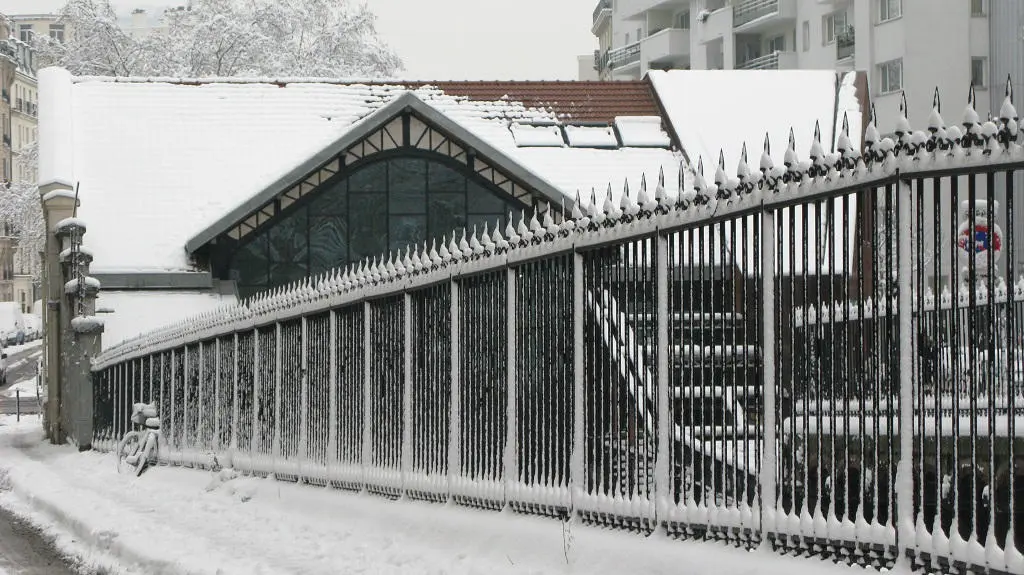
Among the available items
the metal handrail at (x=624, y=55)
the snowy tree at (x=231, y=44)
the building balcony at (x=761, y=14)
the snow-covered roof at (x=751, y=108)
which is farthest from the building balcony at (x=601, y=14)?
the snow-covered roof at (x=751, y=108)

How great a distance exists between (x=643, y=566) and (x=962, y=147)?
105 inches

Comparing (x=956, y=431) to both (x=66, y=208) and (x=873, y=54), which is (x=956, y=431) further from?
(x=873, y=54)

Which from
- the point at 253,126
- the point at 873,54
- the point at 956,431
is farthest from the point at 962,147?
the point at 873,54

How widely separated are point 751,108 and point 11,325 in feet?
153

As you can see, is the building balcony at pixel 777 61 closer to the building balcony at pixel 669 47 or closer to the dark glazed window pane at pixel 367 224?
the building balcony at pixel 669 47

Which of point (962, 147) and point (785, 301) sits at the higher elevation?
point (962, 147)

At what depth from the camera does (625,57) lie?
7356 centimetres

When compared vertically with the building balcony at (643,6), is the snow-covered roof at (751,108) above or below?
below

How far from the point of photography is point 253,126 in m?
30.4

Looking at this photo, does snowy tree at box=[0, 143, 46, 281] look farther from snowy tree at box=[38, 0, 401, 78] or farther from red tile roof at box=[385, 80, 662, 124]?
red tile roof at box=[385, 80, 662, 124]

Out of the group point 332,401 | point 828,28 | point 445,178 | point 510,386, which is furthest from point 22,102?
point 510,386

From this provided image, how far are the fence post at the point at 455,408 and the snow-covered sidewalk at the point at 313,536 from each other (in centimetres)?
26

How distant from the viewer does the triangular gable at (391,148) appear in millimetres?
25938

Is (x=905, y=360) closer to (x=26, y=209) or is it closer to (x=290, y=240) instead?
(x=290, y=240)
